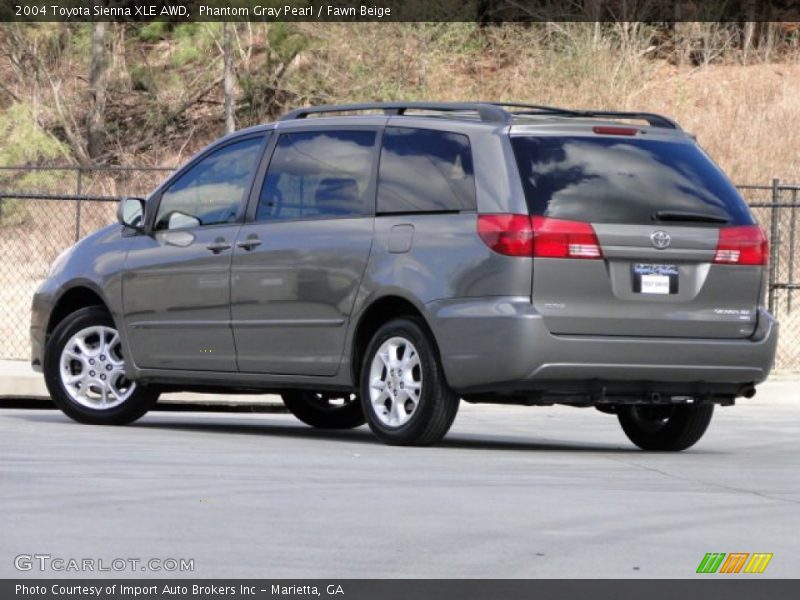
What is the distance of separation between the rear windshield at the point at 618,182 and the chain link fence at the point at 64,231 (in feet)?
31.3

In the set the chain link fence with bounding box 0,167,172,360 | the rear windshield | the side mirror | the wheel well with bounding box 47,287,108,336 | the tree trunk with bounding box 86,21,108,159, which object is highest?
the rear windshield

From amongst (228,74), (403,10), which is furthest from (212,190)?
(403,10)

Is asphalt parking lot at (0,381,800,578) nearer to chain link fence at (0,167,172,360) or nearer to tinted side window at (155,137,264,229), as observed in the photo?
tinted side window at (155,137,264,229)

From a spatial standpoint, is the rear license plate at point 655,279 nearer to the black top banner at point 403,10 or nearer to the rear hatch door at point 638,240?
the rear hatch door at point 638,240

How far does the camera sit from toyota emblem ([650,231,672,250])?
1085 cm

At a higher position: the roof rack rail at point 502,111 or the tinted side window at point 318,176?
the roof rack rail at point 502,111

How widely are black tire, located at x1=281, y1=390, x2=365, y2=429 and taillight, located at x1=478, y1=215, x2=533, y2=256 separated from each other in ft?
9.30

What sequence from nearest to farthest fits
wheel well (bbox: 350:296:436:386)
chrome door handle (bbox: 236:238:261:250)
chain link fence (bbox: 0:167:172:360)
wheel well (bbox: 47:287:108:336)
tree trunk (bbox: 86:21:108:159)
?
wheel well (bbox: 350:296:436:386) < chrome door handle (bbox: 236:238:261:250) < wheel well (bbox: 47:287:108:336) < chain link fence (bbox: 0:167:172:360) < tree trunk (bbox: 86:21:108:159)

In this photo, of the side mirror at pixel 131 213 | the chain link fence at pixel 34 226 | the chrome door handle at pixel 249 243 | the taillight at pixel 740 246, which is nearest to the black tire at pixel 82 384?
the side mirror at pixel 131 213

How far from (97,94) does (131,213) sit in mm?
30604

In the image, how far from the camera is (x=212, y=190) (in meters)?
12.6

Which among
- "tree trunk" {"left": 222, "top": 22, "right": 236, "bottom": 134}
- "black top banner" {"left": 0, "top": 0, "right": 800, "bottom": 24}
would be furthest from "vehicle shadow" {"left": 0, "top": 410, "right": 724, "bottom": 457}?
"black top banner" {"left": 0, "top": 0, "right": 800, "bottom": 24}

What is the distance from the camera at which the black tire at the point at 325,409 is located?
1333cm

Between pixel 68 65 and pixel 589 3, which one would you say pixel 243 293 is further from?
pixel 68 65
